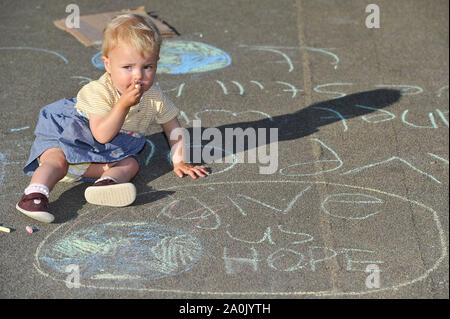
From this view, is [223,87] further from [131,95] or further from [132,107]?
[131,95]

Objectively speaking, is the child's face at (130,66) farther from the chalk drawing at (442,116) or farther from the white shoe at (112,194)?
the chalk drawing at (442,116)

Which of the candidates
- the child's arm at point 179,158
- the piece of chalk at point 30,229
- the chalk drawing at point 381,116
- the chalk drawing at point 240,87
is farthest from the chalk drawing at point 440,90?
the piece of chalk at point 30,229

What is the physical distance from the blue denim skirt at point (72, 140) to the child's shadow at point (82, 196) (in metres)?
0.14

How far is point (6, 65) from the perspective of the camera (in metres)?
4.39

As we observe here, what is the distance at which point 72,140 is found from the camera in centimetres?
300

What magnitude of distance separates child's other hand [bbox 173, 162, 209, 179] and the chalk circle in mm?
82

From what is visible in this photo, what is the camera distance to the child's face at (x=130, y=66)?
2.89m

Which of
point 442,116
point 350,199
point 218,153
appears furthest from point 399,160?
point 218,153

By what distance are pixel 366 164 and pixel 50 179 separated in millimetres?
1653

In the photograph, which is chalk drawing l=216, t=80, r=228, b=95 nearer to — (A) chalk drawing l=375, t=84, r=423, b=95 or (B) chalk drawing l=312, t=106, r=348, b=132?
(B) chalk drawing l=312, t=106, r=348, b=132

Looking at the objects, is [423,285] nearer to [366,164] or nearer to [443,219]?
[443,219]

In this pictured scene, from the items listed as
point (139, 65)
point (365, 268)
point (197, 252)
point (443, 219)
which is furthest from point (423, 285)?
point (139, 65)

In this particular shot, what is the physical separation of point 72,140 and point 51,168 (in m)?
0.17

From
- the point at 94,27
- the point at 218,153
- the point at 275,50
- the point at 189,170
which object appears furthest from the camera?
the point at 94,27
